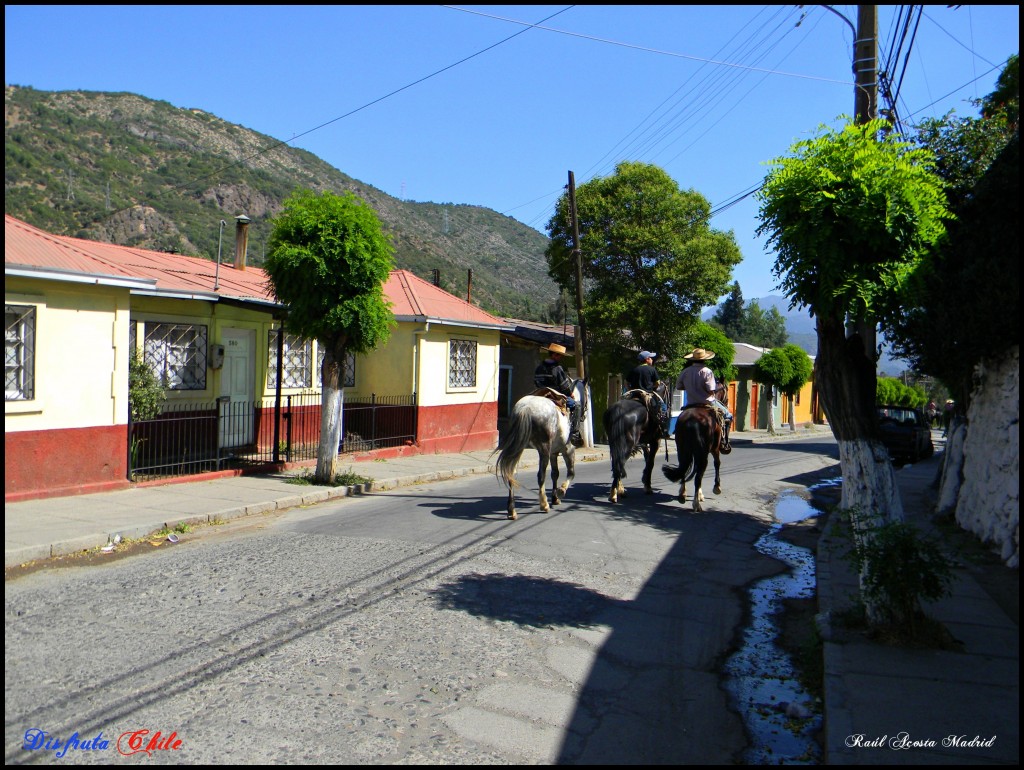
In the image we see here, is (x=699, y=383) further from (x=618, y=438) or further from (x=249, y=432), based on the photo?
(x=249, y=432)

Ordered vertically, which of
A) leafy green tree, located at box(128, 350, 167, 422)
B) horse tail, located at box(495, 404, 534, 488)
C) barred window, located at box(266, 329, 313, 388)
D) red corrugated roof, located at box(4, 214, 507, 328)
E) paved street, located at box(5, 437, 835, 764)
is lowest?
paved street, located at box(5, 437, 835, 764)

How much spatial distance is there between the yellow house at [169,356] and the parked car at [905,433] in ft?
38.8

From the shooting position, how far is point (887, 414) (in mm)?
23578

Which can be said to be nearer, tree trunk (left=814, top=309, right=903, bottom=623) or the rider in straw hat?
tree trunk (left=814, top=309, right=903, bottom=623)

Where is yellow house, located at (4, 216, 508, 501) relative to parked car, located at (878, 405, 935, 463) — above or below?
above

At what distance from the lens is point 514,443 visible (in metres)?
10.3

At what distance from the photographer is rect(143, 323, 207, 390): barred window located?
45.7 ft

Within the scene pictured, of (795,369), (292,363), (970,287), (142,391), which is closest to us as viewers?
(970,287)

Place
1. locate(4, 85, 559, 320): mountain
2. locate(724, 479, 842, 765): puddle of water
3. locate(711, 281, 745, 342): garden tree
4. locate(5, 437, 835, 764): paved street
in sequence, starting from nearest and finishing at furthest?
1. locate(5, 437, 835, 764): paved street
2. locate(724, 479, 842, 765): puddle of water
3. locate(4, 85, 559, 320): mountain
4. locate(711, 281, 745, 342): garden tree

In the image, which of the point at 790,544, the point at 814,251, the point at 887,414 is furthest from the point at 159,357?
the point at 887,414

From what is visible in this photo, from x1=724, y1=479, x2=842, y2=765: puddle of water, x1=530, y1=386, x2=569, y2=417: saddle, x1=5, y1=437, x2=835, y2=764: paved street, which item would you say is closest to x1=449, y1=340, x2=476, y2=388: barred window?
x1=530, y1=386, x2=569, y2=417: saddle

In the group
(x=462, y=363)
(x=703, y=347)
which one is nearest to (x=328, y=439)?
(x=462, y=363)

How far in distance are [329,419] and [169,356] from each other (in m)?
3.79

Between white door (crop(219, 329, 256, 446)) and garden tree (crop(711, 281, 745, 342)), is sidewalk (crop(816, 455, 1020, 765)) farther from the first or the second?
garden tree (crop(711, 281, 745, 342))
